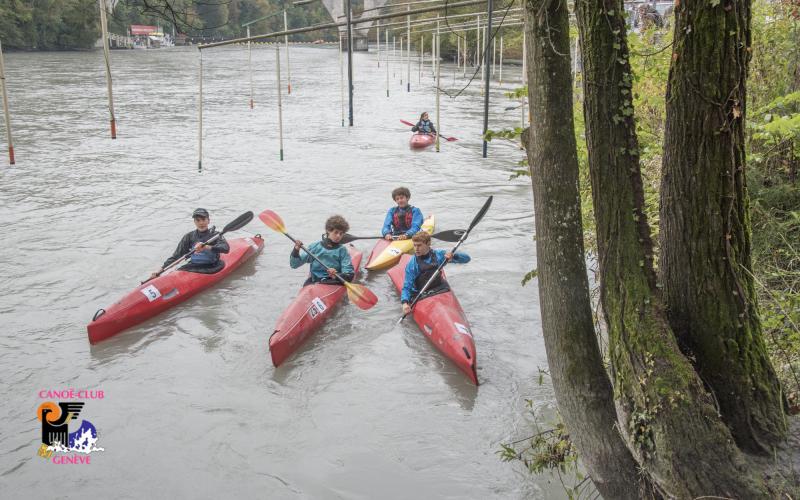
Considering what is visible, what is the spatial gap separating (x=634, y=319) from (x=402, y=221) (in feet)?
22.5

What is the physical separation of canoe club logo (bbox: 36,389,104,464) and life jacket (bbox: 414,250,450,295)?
3425mm

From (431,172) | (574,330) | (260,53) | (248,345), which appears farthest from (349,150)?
(260,53)

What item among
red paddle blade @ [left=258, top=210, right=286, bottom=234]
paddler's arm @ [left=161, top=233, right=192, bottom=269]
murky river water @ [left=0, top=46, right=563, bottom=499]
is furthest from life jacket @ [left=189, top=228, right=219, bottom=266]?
red paddle blade @ [left=258, top=210, right=286, bottom=234]

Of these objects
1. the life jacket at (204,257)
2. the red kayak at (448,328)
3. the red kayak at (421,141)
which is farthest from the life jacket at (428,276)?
the red kayak at (421,141)

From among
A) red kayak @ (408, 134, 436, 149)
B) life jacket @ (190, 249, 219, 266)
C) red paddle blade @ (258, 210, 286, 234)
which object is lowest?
life jacket @ (190, 249, 219, 266)

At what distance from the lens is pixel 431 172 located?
15.9 m

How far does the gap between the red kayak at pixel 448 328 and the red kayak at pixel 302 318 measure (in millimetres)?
1011

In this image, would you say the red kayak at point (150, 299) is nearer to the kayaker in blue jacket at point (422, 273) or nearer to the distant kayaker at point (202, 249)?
the distant kayaker at point (202, 249)

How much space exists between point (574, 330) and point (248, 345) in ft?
15.2

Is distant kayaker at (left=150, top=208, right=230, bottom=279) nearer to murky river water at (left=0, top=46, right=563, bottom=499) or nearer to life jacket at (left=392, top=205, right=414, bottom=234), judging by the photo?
murky river water at (left=0, top=46, right=563, bottom=499)

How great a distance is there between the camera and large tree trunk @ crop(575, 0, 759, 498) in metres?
2.90

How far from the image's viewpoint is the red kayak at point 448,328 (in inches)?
252

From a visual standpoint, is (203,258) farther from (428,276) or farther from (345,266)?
(428,276)

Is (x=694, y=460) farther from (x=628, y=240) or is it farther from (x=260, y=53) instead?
(x=260, y=53)
